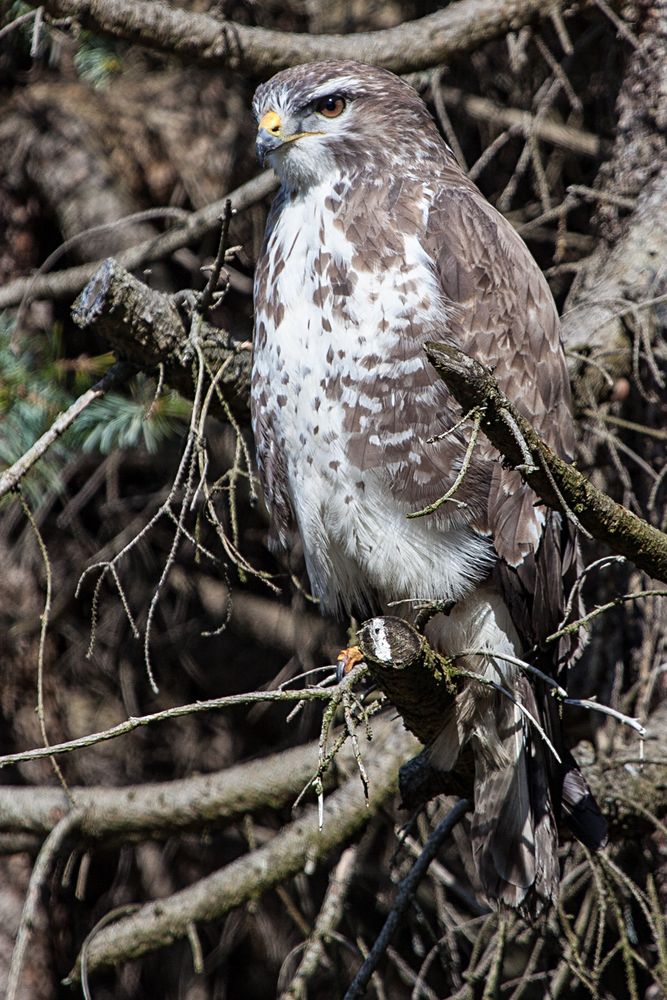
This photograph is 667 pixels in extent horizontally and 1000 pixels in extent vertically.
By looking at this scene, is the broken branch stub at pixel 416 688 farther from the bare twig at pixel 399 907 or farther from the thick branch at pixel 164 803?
the thick branch at pixel 164 803

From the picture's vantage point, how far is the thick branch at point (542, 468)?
1.75m

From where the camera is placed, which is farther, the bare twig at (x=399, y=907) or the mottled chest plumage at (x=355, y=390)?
the bare twig at (x=399, y=907)

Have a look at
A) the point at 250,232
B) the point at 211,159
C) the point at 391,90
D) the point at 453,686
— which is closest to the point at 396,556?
the point at 453,686

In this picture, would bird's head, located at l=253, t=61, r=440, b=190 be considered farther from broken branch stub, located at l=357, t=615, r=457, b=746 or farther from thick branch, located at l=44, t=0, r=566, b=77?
broken branch stub, located at l=357, t=615, r=457, b=746

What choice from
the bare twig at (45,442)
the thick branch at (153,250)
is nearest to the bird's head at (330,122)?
the thick branch at (153,250)

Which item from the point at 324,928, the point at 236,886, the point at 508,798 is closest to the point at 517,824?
the point at 508,798

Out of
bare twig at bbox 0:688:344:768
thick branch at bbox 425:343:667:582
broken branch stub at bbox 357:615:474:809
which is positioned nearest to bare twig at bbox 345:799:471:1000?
broken branch stub at bbox 357:615:474:809

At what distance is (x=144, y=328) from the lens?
2.62m

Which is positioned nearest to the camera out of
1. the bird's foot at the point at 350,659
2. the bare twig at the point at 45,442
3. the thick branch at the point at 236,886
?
the bare twig at the point at 45,442

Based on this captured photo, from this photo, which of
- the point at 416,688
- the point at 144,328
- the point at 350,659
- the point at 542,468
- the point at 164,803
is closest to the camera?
the point at 542,468

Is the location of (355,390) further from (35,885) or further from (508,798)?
(35,885)

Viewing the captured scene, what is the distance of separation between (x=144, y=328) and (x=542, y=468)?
1.15 m

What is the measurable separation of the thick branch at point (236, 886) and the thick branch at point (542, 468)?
1.38 m

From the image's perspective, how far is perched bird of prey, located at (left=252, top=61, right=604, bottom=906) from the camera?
255cm
